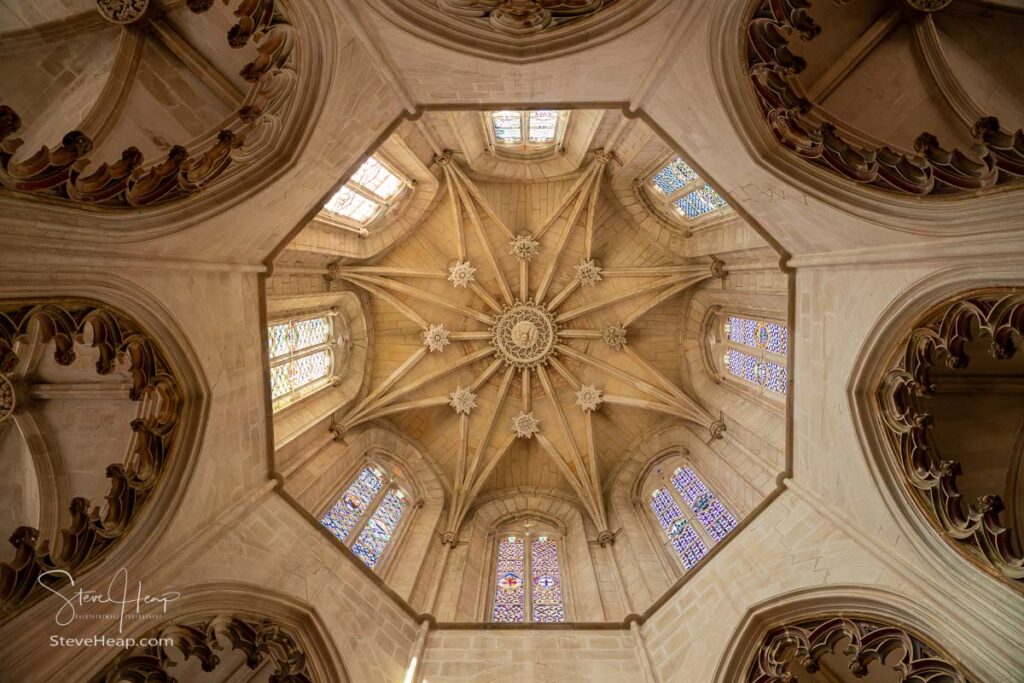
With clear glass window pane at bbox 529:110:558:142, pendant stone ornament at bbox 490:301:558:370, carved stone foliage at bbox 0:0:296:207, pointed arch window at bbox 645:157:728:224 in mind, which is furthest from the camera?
pendant stone ornament at bbox 490:301:558:370

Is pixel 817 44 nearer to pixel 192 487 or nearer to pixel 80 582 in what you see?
pixel 192 487

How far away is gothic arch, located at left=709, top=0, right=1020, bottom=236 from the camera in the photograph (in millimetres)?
4934

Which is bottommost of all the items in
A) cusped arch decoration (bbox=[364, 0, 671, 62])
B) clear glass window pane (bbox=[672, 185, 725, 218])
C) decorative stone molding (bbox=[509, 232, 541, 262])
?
cusped arch decoration (bbox=[364, 0, 671, 62])

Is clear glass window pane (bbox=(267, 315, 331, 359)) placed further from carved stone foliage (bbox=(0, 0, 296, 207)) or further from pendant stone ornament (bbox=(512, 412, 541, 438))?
pendant stone ornament (bbox=(512, 412, 541, 438))

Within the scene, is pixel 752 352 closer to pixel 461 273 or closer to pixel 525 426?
pixel 525 426

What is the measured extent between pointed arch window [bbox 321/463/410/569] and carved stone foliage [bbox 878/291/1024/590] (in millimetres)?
7978

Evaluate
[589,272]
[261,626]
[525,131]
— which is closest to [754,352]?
[589,272]

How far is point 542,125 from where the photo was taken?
12.5 meters

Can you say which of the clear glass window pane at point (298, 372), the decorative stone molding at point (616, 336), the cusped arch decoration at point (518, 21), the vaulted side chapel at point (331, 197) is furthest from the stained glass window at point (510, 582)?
the cusped arch decoration at point (518, 21)

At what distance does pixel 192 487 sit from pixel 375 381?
26.3ft

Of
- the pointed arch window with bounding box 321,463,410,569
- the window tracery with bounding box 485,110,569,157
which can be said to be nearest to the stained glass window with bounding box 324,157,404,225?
the window tracery with bounding box 485,110,569,157

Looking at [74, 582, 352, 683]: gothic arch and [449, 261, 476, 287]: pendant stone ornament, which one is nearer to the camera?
[74, 582, 352, 683]: gothic arch

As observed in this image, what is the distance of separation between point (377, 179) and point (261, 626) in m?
8.91

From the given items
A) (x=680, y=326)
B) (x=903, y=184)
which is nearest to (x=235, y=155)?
(x=903, y=184)
